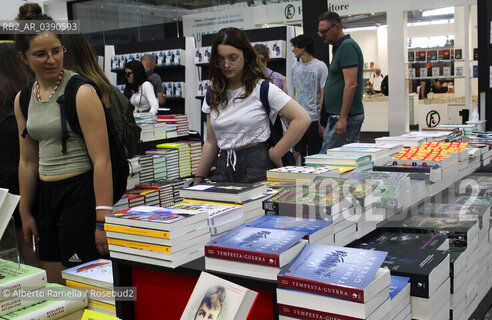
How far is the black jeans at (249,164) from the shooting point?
2686 mm

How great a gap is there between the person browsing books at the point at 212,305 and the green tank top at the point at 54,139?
1.07m

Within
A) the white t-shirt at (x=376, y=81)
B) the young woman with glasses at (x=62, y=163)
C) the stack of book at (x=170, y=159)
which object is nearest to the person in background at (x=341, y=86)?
the stack of book at (x=170, y=159)

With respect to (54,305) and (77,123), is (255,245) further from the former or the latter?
(77,123)

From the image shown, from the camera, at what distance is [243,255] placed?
4.53 ft

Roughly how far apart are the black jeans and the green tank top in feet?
2.60

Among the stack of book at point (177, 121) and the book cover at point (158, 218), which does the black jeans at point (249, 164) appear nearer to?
the book cover at point (158, 218)

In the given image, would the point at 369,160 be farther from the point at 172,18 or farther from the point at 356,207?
the point at 172,18

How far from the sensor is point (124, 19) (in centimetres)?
1069

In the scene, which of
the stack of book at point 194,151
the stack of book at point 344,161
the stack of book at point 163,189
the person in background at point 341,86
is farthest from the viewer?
the stack of book at point 194,151

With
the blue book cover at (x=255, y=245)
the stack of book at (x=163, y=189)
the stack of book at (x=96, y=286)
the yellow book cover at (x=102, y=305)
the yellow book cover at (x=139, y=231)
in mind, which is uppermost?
the yellow book cover at (x=139, y=231)

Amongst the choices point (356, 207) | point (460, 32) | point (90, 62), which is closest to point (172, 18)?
point (460, 32)

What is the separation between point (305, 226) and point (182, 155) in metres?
4.32

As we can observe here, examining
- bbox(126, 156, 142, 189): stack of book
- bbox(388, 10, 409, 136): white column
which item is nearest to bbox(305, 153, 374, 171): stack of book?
bbox(126, 156, 142, 189): stack of book

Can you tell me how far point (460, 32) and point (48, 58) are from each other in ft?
28.2
